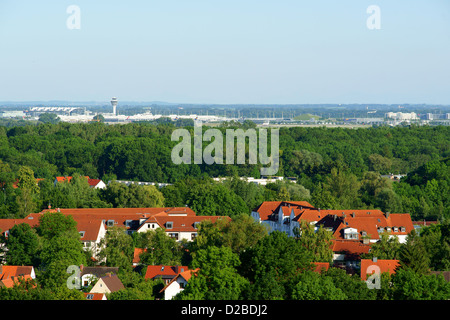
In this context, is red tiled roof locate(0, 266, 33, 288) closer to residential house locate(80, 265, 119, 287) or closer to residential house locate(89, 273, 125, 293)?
residential house locate(80, 265, 119, 287)

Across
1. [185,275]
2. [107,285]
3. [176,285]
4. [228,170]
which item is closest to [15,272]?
[107,285]

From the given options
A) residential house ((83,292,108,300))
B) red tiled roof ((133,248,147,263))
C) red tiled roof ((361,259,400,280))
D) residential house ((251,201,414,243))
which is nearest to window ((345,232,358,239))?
residential house ((251,201,414,243))

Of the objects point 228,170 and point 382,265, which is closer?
point 382,265

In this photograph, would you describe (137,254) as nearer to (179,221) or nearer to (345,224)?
(179,221)

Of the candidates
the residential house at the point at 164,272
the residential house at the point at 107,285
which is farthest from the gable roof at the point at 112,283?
the residential house at the point at 164,272
